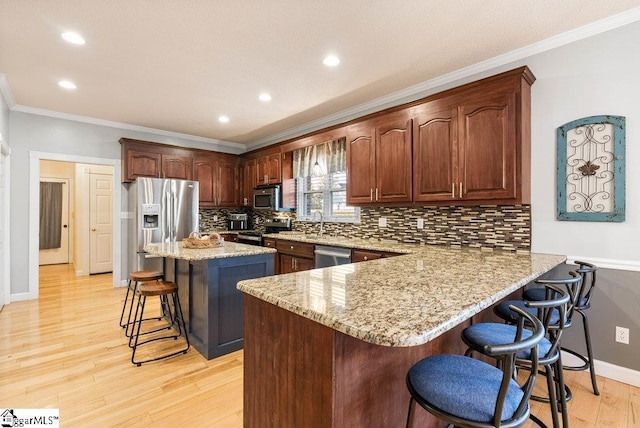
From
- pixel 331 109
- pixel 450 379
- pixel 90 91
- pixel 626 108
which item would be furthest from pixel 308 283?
pixel 90 91

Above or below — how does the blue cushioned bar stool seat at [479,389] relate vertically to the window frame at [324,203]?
below

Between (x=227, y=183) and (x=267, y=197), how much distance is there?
117cm

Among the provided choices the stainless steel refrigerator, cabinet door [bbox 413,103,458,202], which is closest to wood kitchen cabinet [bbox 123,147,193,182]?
the stainless steel refrigerator

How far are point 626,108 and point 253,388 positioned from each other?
308cm

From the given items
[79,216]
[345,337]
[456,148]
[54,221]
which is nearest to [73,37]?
[345,337]

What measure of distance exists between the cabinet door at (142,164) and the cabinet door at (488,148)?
4583 millimetres

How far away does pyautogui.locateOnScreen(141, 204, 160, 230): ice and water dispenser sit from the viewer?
15.4 feet

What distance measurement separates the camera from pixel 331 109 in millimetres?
4312

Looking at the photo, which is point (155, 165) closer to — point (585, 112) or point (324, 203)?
point (324, 203)

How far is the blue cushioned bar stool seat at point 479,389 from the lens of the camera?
0.88 m

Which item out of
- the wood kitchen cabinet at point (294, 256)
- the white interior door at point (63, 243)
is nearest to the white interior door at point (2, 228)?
the wood kitchen cabinet at point (294, 256)

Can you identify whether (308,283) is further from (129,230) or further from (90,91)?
(129,230)

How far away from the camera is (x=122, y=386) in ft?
7.16

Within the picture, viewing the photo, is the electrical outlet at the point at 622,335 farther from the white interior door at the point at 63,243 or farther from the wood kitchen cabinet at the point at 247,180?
the white interior door at the point at 63,243
